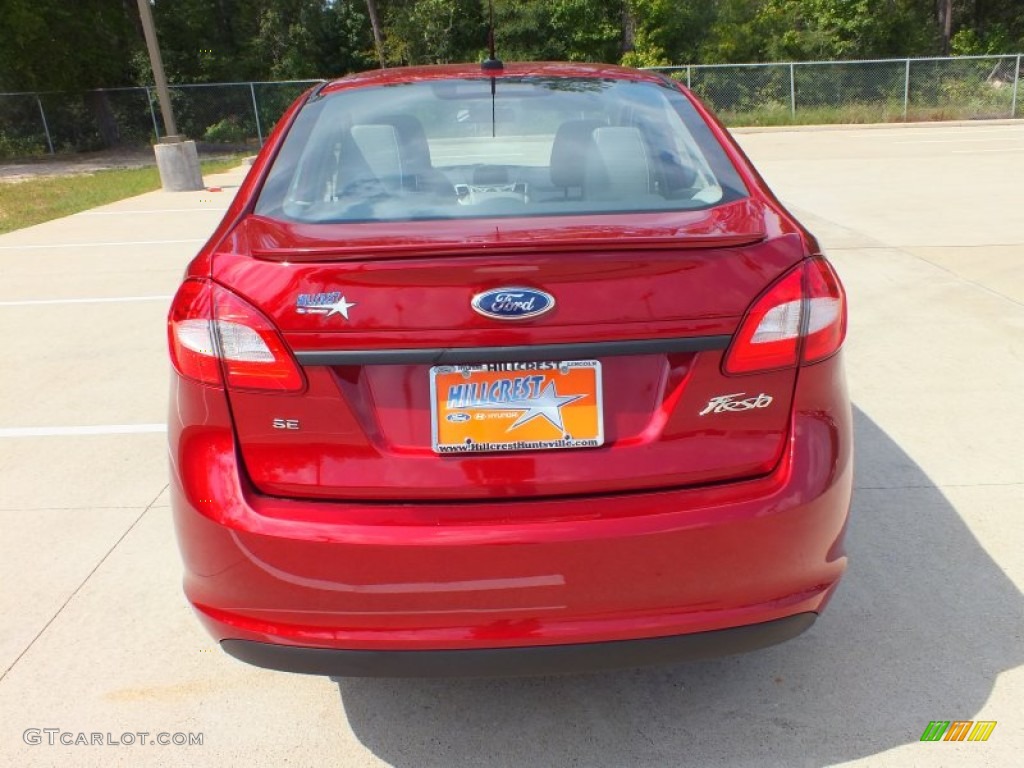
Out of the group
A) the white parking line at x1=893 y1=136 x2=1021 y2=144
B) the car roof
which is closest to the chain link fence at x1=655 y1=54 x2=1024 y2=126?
the white parking line at x1=893 y1=136 x2=1021 y2=144

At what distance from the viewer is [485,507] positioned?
1886 mm

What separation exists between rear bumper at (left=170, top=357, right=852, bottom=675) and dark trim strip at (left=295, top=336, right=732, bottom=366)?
0.30 m

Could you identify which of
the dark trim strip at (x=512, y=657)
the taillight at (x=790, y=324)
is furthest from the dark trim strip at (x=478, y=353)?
the dark trim strip at (x=512, y=657)

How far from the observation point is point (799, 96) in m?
27.1

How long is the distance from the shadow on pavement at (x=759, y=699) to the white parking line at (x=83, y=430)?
2.41 m

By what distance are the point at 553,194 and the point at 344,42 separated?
45794 millimetres

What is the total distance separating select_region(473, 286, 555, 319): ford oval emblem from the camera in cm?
184

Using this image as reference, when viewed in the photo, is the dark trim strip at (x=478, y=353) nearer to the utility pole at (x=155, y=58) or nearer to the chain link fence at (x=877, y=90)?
the utility pole at (x=155, y=58)

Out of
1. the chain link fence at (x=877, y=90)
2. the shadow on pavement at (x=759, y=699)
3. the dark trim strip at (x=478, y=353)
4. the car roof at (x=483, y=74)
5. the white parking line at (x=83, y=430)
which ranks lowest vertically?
the chain link fence at (x=877, y=90)

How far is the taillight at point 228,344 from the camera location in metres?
1.89

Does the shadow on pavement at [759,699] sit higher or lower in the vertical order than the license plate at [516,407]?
lower

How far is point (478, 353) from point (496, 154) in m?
1.33

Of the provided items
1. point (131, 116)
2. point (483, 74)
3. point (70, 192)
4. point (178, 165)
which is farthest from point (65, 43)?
point (483, 74)

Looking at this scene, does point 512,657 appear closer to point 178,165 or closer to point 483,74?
point 483,74
